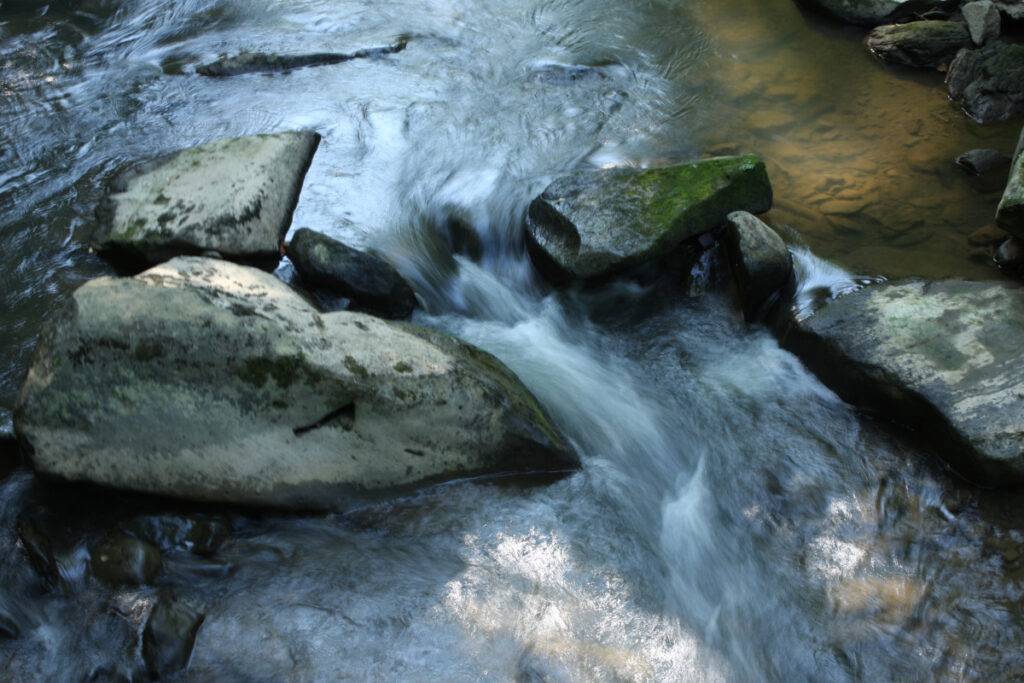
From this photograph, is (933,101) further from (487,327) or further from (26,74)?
(26,74)

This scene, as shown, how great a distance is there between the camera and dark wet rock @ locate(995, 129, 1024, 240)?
4281mm

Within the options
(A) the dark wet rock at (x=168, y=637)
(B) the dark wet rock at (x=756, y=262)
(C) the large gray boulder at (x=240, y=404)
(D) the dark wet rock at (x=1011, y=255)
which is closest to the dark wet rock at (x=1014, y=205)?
(D) the dark wet rock at (x=1011, y=255)

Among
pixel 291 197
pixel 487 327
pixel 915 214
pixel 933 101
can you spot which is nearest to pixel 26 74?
pixel 291 197

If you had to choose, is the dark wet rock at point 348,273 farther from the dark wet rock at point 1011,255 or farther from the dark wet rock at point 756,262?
the dark wet rock at point 1011,255

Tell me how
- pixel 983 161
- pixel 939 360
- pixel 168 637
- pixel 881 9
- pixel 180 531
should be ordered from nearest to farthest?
pixel 168 637 → pixel 180 531 → pixel 939 360 → pixel 983 161 → pixel 881 9

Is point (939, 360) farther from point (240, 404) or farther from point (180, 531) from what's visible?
point (180, 531)

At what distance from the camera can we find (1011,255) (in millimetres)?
4621

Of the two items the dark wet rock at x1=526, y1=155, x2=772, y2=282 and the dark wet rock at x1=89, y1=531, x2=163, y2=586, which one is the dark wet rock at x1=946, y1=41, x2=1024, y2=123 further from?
the dark wet rock at x1=89, y1=531, x2=163, y2=586

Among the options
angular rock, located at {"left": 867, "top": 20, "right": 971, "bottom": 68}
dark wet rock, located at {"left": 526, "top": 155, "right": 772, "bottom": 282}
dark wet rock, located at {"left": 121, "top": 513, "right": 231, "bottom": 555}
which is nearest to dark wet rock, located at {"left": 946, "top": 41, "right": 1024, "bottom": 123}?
angular rock, located at {"left": 867, "top": 20, "right": 971, "bottom": 68}

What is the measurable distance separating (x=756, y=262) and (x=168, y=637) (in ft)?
12.0

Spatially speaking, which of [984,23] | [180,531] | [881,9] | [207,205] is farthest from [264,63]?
[984,23]

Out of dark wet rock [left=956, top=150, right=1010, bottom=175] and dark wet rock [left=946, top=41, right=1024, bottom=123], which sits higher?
dark wet rock [left=946, top=41, right=1024, bottom=123]

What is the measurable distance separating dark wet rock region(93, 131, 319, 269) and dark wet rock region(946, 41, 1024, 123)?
5.59 metres

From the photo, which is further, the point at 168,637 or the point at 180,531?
the point at 180,531
